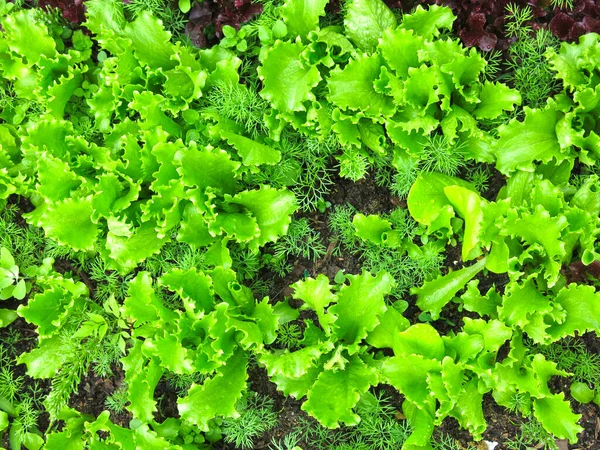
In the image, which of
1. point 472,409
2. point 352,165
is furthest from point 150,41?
point 472,409

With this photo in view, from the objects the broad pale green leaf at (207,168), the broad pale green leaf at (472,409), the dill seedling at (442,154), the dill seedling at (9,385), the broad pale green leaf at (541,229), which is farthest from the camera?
the dill seedling at (9,385)

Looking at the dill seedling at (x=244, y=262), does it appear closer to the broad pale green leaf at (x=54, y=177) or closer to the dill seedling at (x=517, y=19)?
the broad pale green leaf at (x=54, y=177)

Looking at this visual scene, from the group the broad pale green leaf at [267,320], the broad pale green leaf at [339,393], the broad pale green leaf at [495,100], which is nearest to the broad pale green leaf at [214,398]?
the broad pale green leaf at [267,320]

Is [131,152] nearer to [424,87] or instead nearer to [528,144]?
[424,87]

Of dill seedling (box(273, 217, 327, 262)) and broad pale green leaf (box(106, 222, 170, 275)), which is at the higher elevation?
broad pale green leaf (box(106, 222, 170, 275))

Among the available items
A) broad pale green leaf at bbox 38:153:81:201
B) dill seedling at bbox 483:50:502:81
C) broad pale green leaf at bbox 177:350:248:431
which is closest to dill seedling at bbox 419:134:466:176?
dill seedling at bbox 483:50:502:81

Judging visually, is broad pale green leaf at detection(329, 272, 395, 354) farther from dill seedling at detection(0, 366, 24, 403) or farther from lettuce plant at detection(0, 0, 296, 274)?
dill seedling at detection(0, 366, 24, 403)

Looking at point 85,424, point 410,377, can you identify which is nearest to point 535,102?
point 410,377
